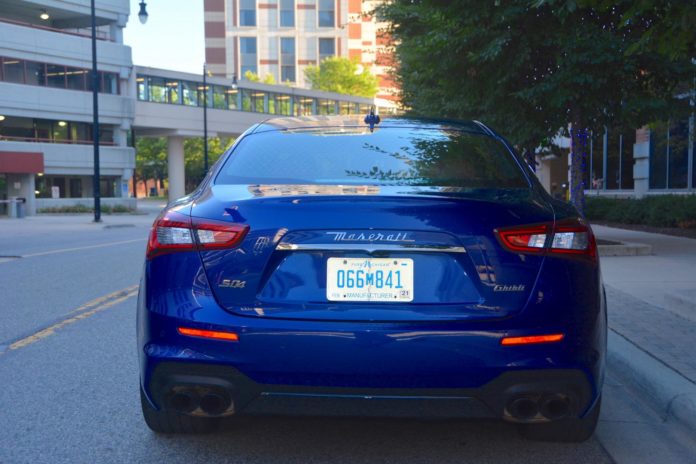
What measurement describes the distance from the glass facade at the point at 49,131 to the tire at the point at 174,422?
46186 millimetres

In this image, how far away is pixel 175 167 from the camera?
62062 mm

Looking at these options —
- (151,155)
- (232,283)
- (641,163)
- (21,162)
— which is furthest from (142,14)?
(151,155)

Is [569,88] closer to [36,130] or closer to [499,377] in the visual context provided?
[499,377]

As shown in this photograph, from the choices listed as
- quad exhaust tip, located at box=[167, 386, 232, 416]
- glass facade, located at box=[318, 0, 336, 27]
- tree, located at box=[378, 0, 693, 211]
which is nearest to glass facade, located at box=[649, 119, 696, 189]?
tree, located at box=[378, 0, 693, 211]

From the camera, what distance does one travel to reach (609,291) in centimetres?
890

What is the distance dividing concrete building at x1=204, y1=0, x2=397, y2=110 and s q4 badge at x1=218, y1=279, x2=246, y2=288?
10003 cm

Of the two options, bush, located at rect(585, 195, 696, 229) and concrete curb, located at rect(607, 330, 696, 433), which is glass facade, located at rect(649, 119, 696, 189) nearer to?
bush, located at rect(585, 195, 696, 229)

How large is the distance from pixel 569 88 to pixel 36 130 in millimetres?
41691

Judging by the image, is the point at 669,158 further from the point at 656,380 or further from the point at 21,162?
the point at 21,162

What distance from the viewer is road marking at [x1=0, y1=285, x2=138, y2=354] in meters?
6.64

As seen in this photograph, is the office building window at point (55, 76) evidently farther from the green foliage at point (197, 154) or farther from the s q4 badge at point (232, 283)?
the s q4 badge at point (232, 283)

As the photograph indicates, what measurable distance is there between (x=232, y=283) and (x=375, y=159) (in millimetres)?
1158

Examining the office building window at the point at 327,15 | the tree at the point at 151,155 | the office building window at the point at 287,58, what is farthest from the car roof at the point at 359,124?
the office building window at the point at 327,15

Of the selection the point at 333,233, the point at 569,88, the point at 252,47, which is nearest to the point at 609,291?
the point at 569,88
